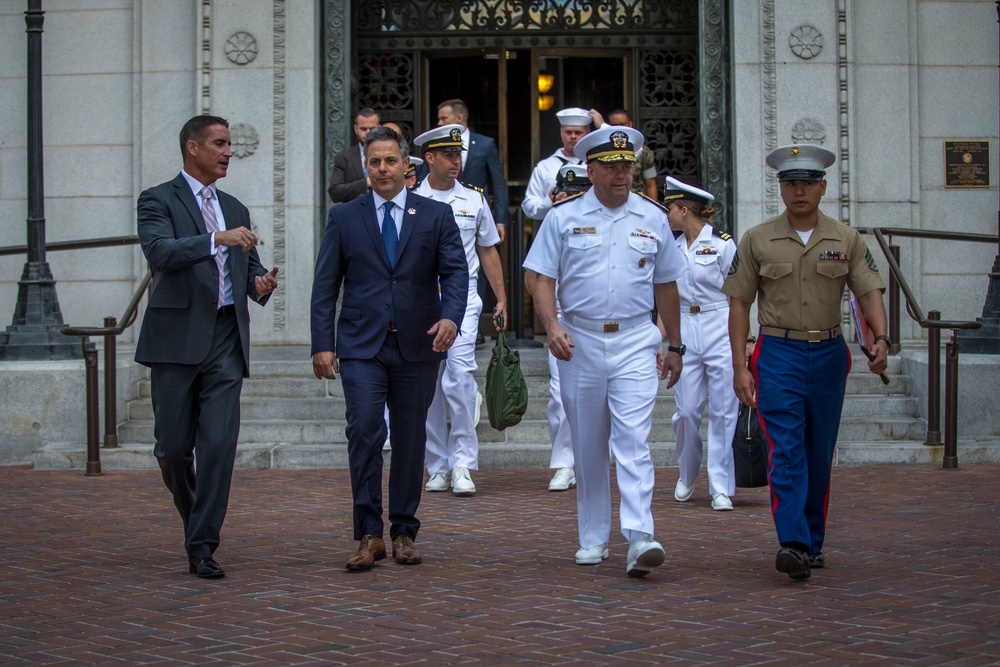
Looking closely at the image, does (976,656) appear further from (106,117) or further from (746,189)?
(106,117)

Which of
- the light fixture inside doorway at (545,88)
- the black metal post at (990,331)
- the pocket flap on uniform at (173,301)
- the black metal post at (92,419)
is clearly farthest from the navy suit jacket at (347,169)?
the black metal post at (990,331)

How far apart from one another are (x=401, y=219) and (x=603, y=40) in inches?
332

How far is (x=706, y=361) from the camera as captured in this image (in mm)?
9141

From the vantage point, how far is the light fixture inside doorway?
15.4 meters

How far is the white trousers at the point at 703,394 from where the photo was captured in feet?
29.8

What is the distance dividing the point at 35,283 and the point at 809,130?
294 inches

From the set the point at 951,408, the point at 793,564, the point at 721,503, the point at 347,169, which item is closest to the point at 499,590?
the point at 793,564

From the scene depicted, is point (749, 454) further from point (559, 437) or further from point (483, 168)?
point (483, 168)

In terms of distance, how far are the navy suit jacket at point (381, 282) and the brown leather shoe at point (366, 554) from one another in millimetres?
901

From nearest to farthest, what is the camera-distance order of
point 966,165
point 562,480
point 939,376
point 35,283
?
1. point 562,480
2. point 939,376
3. point 35,283
4. point 966,165

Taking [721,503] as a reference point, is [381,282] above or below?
above

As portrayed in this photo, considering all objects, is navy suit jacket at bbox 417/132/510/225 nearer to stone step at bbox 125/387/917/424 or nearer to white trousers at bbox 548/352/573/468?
stone step at bbox 125/387/917/424

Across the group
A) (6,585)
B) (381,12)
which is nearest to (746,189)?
(381,12)

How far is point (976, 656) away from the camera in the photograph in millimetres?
5027
